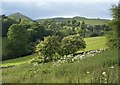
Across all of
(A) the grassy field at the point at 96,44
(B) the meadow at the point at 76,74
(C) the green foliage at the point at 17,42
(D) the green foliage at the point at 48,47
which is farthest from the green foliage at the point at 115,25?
(C) the green foliage at the point at 17,42

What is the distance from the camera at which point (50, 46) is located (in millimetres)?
58688

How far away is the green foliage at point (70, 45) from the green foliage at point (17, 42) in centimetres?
1766

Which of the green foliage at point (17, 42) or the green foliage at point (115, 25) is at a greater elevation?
the green foliage at point (115, 25)

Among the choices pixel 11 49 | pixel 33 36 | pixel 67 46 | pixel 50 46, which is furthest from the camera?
pixel 33 36

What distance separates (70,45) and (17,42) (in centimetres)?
2245

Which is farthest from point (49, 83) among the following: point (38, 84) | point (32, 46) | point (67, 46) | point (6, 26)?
point (6, 26)

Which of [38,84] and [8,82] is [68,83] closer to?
[38,84]

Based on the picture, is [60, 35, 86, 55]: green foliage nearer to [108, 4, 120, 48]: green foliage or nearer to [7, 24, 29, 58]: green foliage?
[7, 24, 29, 58]: green foliage

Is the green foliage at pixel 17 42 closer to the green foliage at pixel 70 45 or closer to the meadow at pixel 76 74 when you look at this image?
the green foliage at pixel 70 45

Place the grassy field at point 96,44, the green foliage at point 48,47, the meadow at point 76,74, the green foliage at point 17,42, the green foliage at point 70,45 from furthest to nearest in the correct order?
the green foliage at point 17,42 → the grassy field at point 96,44 → the green foliage at point 70,45 → the green foliage at point 48,47 → the meadow at point 76,74

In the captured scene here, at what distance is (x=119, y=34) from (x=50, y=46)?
24.9m

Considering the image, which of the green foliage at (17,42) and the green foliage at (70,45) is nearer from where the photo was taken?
the green foliage at (70,45)

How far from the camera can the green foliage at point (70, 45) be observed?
66.5 m

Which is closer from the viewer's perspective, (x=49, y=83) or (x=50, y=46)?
(x=49, y=83)
